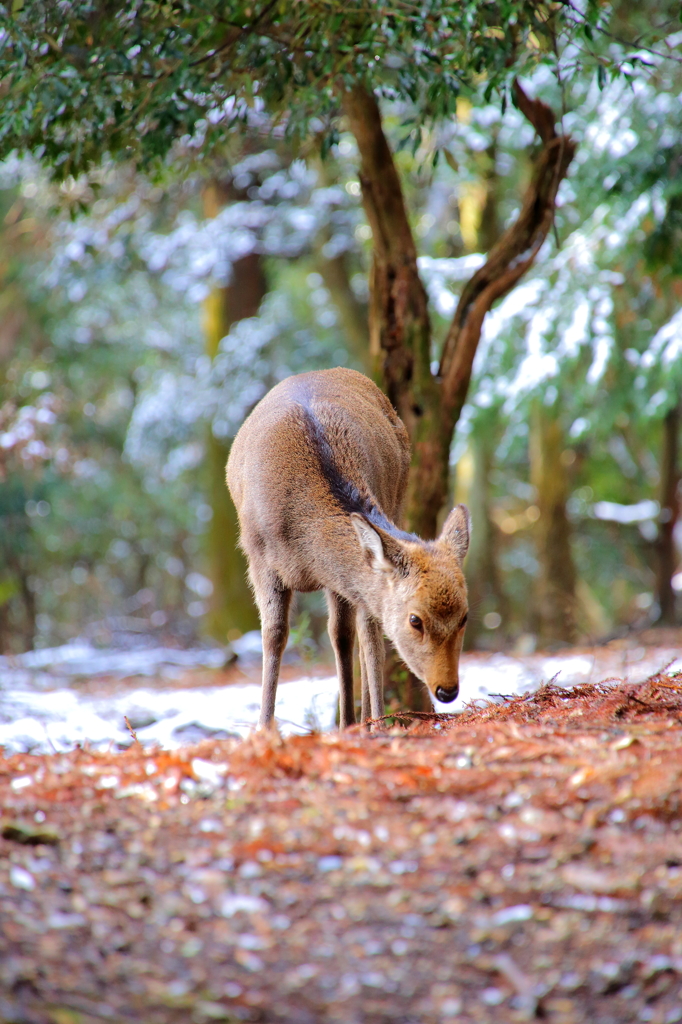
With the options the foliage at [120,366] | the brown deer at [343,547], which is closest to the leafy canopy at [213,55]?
the brown deer at [343,547]

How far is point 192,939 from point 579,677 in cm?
669

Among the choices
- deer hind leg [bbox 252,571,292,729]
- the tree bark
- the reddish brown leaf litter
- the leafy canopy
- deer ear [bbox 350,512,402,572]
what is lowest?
the reddish brown leaf litter

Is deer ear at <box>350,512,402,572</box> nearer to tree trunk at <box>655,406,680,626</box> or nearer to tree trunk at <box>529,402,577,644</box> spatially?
tree trunk at <box>529,402,577,644</box>

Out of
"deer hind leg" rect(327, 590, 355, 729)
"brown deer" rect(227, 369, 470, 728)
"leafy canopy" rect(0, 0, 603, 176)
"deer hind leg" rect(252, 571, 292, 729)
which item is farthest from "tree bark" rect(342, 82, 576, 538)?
"deer hind leg" rect(252, 571, 292, 729)

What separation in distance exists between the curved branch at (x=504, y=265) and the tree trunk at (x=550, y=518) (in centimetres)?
702

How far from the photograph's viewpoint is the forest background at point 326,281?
563 cm

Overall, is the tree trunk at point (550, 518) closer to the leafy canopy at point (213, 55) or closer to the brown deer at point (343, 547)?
the leafy canopy at point (213, 55)

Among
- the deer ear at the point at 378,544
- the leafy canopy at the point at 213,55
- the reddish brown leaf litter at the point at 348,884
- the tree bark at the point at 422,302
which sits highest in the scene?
the leafy canopy at the point at 213,55

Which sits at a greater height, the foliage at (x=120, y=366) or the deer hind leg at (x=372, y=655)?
the foliage at (x=120, y=366)

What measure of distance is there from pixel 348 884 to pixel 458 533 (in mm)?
2657

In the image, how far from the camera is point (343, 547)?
5.10m

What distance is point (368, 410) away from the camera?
19.5 feet

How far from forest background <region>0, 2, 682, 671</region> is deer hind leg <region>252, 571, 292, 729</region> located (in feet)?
4.19

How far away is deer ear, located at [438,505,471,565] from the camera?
16.7ft
